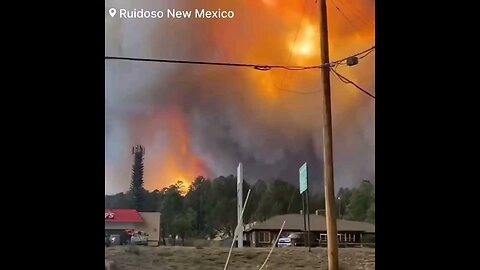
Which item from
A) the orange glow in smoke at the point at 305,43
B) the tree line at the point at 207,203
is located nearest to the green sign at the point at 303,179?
the tree line at the point at 207,203

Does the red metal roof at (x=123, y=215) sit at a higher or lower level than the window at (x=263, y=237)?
higher

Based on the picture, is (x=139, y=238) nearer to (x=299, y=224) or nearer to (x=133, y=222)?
(x=133, y=222)

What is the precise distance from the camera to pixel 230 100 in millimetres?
Result: 1334

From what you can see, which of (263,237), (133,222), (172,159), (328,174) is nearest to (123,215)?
(133,222)

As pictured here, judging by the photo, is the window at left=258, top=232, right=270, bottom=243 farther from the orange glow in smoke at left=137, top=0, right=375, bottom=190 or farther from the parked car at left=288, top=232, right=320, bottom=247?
the orange glow in smoke at left=137, top=0, right=375, bottom=190

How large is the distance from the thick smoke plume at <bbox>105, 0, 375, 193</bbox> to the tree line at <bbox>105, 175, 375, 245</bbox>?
2cm

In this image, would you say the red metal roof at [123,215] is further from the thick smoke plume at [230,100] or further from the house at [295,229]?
the house at [295,229]

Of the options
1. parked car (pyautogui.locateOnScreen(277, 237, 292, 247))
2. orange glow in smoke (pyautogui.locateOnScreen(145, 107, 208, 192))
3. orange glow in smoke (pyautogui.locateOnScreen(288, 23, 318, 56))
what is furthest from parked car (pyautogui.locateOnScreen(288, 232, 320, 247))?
orange glow in smoke (pyautogui.locateOnScreen(288, 23, 318, 56))

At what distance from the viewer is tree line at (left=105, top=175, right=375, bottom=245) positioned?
1.31m

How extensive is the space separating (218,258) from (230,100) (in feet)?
1.08

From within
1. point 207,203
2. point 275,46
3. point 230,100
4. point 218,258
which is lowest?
point 218,258

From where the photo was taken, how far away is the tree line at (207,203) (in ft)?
4.31
